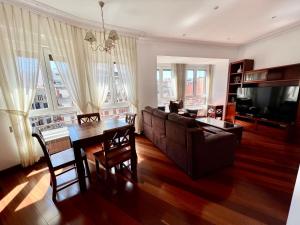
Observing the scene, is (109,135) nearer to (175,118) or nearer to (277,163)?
(175,118)

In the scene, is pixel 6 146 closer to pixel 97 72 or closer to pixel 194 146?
pixel 97 72

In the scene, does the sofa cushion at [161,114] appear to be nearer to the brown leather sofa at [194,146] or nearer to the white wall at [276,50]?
the brown leather sofa at [194,146]

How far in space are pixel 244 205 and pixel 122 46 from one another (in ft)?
12.7

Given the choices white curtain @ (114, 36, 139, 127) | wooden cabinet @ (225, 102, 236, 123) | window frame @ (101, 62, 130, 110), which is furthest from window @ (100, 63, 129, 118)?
wooden cabinet @ (225, 102, 236, 123)

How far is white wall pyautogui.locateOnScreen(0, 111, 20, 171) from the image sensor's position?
2.38 meters

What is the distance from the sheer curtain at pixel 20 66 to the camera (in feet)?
7.39

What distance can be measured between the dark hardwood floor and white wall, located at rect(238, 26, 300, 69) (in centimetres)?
276

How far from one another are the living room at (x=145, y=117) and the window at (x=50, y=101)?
0.06 ft

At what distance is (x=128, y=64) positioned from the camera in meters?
3.75

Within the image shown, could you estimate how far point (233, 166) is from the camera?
8.26 feet

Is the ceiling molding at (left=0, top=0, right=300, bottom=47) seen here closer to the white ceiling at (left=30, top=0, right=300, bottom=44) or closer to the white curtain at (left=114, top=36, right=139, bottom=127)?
the white ceiling at (left=30, top=0, right=300, bottom=44)

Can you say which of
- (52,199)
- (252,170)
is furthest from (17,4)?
(252,170)

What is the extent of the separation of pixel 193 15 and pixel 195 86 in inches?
156

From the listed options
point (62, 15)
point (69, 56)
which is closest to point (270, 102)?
point (69, 56)
